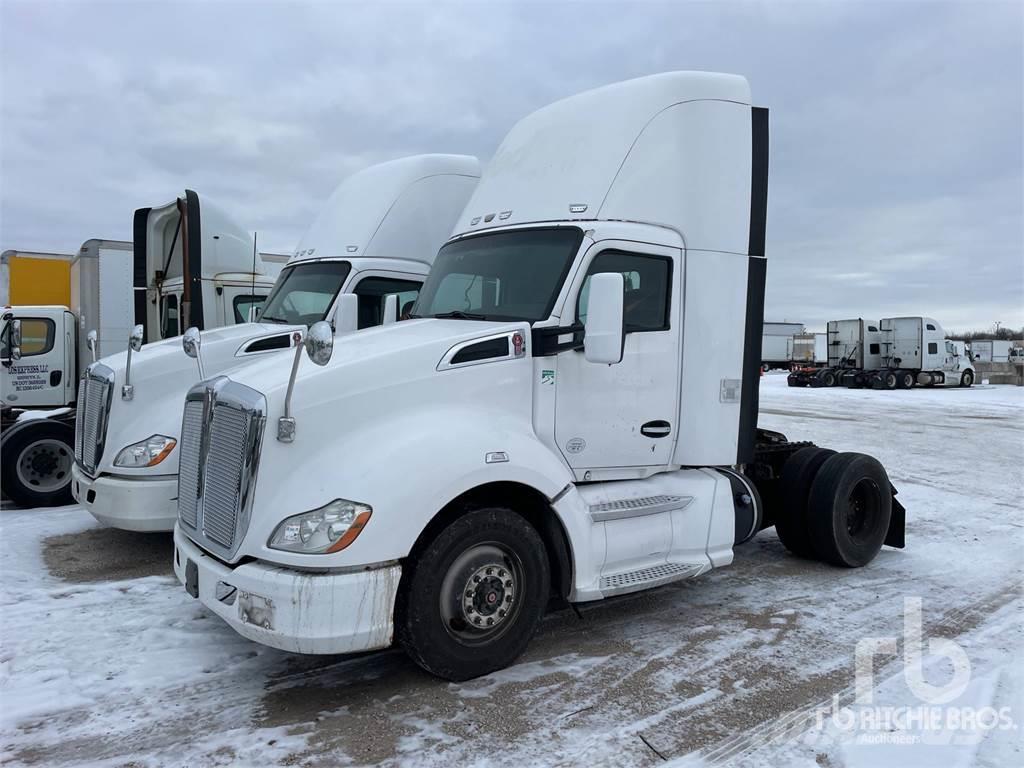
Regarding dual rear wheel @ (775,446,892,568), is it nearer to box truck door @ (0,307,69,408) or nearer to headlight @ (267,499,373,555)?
headlight @ (267,499,373,555)

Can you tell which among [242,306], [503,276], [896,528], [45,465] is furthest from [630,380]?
[45,465]

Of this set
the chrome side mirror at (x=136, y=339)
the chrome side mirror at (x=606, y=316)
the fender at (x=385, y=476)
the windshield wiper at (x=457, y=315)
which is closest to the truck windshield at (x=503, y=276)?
the windshield wiper at (x=457, y=315)

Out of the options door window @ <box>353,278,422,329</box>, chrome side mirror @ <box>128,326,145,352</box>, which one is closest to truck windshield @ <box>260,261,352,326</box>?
door window @ <box>353,278,422,329</box>

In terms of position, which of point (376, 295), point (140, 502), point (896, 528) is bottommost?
point (896, 528)

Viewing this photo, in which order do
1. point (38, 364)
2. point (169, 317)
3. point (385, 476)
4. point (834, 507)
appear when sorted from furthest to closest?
point (169, 317) < point (38, 364) < point (834, 507) < point (385, 476)

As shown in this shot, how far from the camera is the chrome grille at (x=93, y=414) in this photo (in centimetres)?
678

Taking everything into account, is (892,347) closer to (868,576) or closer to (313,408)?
(868,576)

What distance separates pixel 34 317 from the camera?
10055 millimetres

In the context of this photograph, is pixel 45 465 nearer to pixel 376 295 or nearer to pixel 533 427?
pixel 376 295

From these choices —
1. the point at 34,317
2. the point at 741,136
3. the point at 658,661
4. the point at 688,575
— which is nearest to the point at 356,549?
the point at 658,661

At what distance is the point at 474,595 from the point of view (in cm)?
431

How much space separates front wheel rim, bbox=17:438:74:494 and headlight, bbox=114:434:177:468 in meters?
3.11

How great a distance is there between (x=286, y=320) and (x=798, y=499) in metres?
5.77

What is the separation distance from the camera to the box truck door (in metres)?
9.78
